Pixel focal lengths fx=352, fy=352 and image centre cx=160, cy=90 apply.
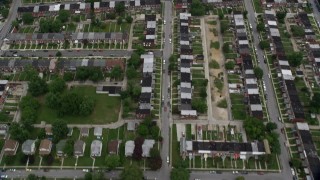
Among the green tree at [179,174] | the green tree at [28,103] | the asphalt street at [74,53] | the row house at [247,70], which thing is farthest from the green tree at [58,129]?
the row house at [247,70]

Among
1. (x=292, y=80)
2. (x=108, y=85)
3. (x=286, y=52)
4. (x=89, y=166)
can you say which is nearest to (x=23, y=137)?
(x=89, y=166)

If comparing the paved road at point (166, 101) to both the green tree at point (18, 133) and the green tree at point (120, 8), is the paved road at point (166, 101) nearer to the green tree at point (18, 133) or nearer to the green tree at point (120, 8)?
the green tree at point (120, 8)

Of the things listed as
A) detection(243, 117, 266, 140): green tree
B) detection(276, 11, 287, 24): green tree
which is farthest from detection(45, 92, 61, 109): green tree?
detection(276, 11, 287, 24): green tree

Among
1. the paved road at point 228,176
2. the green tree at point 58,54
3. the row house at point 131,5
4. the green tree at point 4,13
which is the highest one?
the row house at point 131,5

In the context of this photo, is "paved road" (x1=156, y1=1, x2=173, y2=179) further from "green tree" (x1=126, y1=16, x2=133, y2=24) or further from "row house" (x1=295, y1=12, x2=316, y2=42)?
"row house" (x1=295, y1=12, x2=316, y2=42)

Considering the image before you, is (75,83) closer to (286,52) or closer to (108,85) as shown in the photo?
(108,85)
